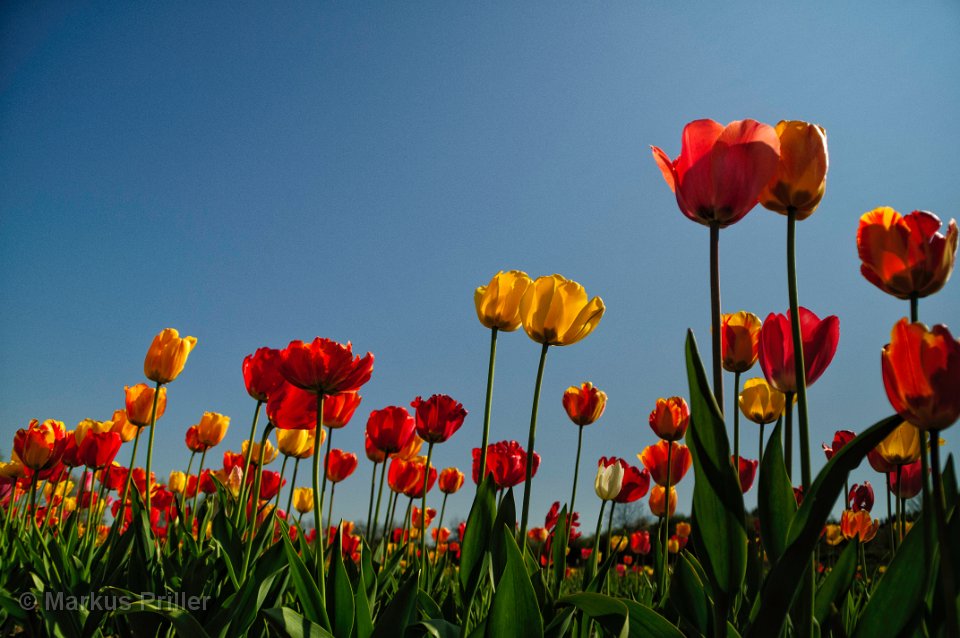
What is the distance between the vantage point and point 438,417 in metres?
2.85

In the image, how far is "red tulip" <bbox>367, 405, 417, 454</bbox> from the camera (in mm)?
2918

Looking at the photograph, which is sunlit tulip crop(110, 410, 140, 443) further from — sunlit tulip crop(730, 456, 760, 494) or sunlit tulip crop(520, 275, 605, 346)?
sunlit tulip crop(730, 456, 760, 494)

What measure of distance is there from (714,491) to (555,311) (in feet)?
3.70

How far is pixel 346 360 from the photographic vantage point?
6.17 ft

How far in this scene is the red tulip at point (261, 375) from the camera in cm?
228

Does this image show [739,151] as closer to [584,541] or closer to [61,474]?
[61,474]

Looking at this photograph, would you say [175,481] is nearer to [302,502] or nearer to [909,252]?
[302,502]

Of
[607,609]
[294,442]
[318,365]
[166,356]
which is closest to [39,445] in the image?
[166,356]

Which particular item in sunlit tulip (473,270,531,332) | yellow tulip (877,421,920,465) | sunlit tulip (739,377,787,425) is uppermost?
sunlit tulip (473,270,531,332)

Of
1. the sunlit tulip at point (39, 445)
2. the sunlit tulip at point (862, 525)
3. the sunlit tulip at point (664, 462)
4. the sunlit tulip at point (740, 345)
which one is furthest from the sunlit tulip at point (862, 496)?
the sunlit tulip at point (39, 445)

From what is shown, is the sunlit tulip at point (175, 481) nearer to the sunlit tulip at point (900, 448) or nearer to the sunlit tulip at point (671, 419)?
the sunlit tulip at point (671, 419)

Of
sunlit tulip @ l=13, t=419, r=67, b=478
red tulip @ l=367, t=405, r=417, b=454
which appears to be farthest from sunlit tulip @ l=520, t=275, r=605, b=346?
sunlit tulip @ l=13, t=419, r=67, b=478

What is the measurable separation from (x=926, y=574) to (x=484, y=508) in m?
1.12

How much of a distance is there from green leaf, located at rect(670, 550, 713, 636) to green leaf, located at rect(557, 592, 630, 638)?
279 millimetres
